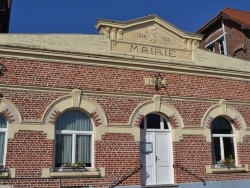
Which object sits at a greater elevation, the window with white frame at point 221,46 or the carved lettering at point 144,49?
the window with white frame at point 221,46

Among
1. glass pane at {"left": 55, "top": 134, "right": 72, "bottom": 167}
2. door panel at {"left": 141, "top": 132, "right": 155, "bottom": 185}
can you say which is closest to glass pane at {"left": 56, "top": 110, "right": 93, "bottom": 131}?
glass pane at {"left": 55, "top": 134, "right": 72, "bottom": 167}

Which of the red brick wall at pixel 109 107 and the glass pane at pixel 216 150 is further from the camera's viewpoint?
the glass pane at pixel 216 150

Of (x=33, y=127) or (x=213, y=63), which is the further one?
(x=213, y=63)

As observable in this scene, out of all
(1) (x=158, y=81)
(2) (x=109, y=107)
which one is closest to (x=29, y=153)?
(2) (x=109, y=107)

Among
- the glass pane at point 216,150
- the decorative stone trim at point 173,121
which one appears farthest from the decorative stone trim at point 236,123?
the decorative stone trim at point 173,121

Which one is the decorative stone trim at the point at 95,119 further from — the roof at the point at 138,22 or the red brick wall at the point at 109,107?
the roof at the point at 138,22

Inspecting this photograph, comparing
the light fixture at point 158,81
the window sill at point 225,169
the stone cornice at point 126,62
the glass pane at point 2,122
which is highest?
the stone cornice at point 126,62

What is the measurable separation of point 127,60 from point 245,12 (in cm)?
1140

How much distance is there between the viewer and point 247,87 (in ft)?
45.7

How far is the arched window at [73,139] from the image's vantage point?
1048 centimetres

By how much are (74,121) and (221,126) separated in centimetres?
619

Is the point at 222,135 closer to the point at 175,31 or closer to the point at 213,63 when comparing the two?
the point at 213,63

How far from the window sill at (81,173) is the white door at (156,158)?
1766mm

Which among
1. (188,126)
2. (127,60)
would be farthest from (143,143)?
(127,60)
